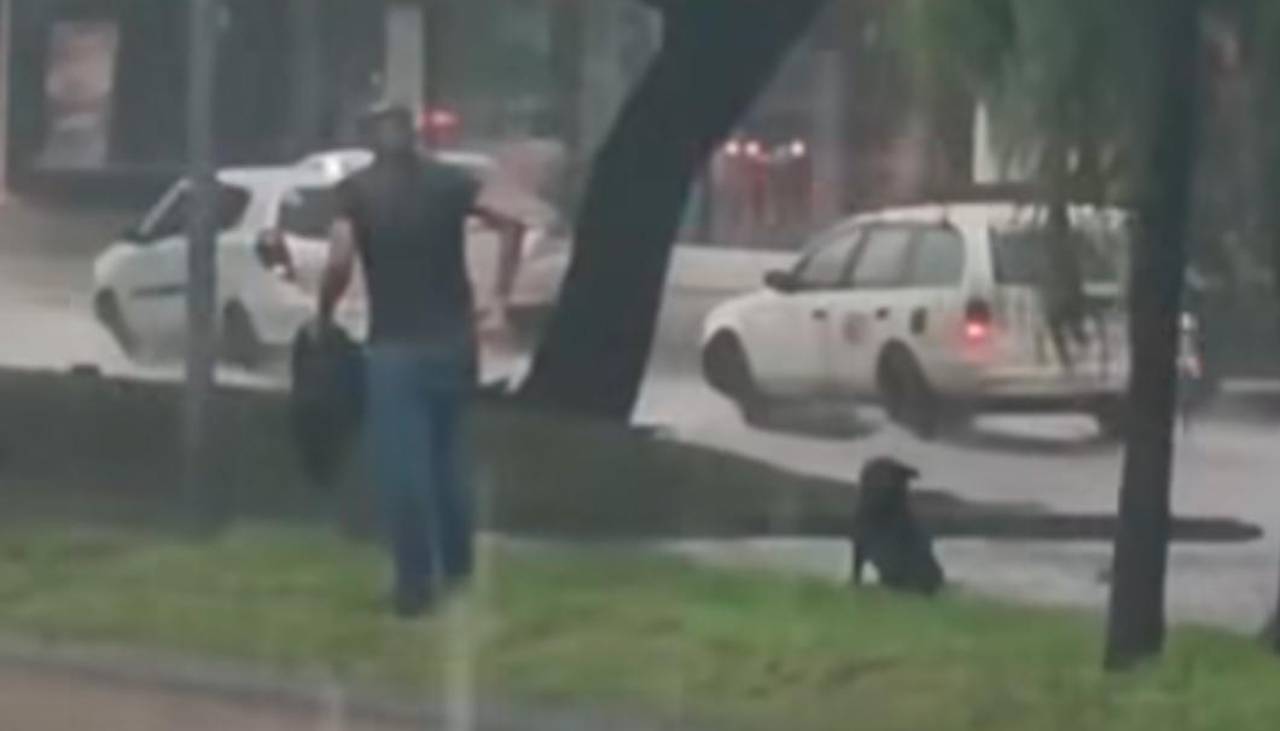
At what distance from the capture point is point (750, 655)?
13.8 m

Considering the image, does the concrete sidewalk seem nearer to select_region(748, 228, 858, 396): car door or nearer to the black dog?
the black dog

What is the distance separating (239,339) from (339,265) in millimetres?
1450

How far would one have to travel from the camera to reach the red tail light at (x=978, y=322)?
15.8m

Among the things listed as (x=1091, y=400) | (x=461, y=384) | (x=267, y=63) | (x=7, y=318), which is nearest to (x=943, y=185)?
(x=1091, y=400)

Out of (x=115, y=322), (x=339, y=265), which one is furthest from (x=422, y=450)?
(x=115, y=322)

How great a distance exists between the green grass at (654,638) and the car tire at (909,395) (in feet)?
2.60

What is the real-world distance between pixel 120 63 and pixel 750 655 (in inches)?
220

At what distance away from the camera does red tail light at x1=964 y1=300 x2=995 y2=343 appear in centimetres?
1580

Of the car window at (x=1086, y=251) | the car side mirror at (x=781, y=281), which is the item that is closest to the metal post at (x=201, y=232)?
the car side mirror at (x=781, y=281)

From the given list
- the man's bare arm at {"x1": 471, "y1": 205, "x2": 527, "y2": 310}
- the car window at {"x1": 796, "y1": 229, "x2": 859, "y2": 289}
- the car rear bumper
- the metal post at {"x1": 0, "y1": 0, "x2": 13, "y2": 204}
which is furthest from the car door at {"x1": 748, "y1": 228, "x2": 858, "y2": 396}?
the metal post at {"x1": 0, "y1": 0, "x2": 13, "y2": 204}

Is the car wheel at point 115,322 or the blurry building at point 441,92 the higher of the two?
the blurry building at point 441,92

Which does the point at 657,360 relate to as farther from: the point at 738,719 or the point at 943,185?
the point at 738,719

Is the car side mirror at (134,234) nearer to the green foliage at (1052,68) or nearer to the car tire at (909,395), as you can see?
the car tire at (909,395)

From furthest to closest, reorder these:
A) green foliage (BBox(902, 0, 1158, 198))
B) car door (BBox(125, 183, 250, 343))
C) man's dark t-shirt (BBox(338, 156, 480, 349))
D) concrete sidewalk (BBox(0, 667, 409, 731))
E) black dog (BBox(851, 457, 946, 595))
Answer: car door (BBox(125, 183, 250, 343)), black dog (BBox(851, 457, 946, 595)), man's dark t-shirt (BBox(338, 156, 480, 349)), concrete sidewalk (BBox(0, 667, 409, 731)), green foliage (BBox(902, 0, 1158, 198))
